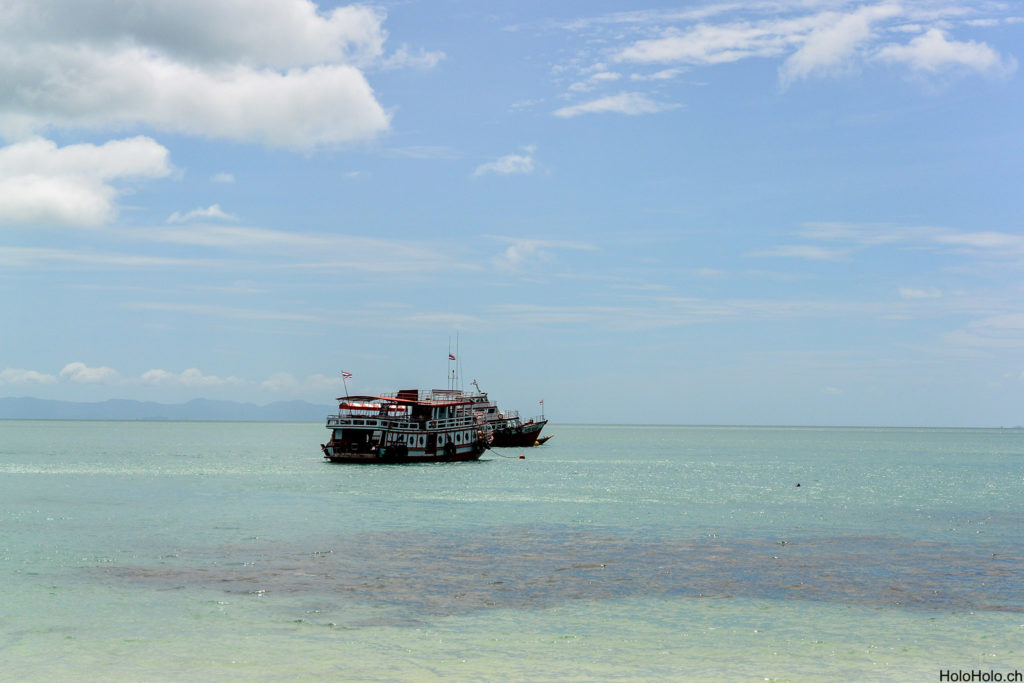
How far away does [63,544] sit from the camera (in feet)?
120

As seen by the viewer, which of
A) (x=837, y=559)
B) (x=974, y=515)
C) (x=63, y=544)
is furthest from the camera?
(x=974, y=515)

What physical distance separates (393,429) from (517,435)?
2099 inches

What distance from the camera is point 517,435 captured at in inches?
5561

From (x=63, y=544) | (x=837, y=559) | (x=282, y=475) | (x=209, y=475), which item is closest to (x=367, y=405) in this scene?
(x=282, y=475)

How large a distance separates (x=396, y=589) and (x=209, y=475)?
211 feet

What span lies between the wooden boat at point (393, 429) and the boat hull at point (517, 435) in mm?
38613

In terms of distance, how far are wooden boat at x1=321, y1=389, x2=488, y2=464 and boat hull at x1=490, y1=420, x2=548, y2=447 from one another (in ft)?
127

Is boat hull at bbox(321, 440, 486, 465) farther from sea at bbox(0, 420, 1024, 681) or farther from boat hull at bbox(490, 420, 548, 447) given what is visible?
boat hull at bbox(490, 420, 548, 447)

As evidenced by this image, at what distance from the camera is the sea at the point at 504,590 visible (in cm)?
1920

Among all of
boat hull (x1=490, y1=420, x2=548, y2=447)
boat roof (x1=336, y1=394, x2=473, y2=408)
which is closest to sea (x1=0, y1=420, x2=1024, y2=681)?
boat roof (x1=336, y1=394, x2=473, y2=408)

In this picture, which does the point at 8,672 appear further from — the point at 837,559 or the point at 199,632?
the point at 837,559

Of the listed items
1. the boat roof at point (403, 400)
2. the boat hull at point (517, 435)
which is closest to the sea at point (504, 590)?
the boat roof at point (403, 400)

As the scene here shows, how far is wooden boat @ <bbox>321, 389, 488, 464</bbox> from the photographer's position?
89375 mm

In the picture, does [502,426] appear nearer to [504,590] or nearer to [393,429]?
[393,429]
